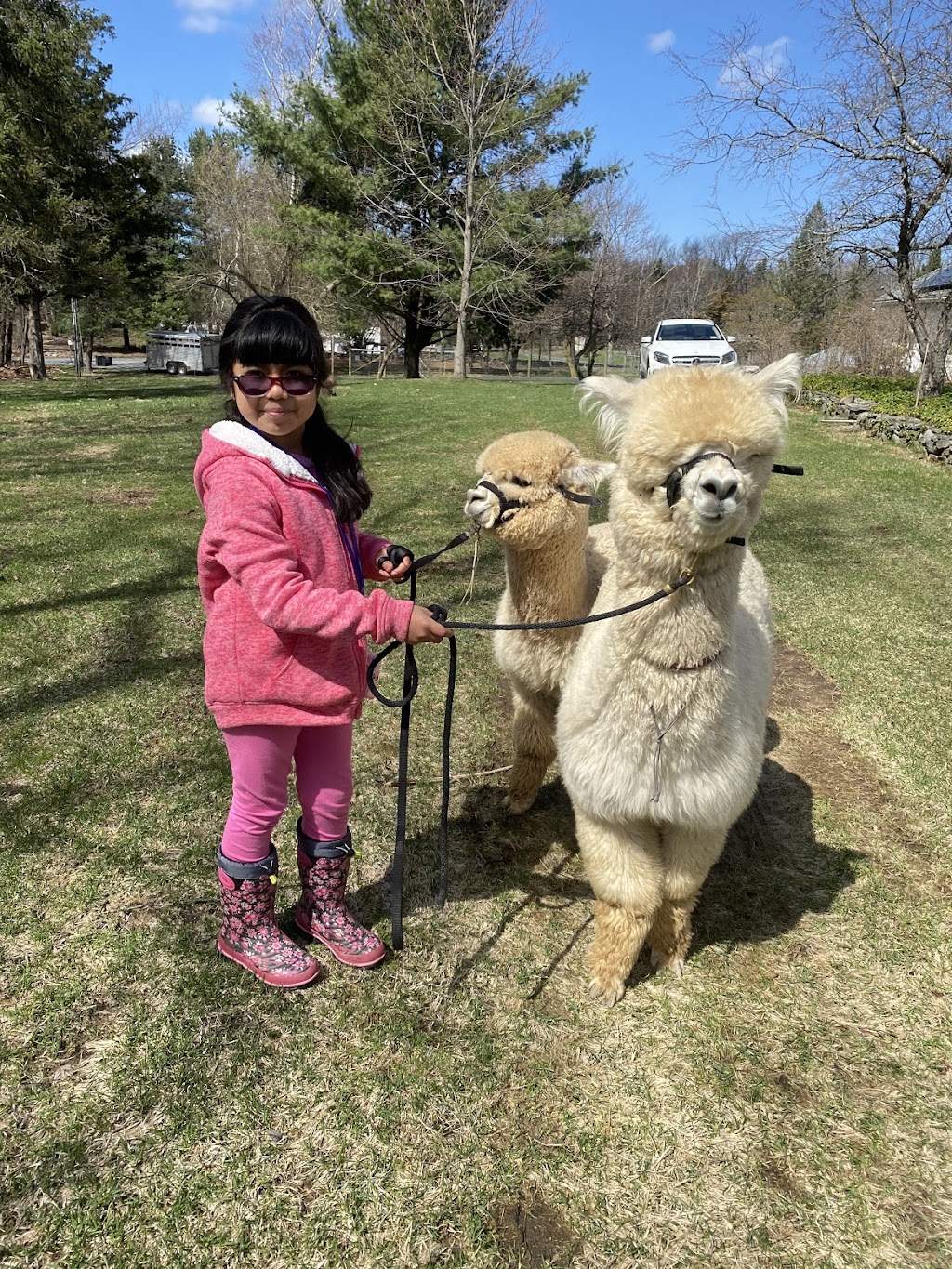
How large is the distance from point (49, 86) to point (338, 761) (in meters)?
21.7

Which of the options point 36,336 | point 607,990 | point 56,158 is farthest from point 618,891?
point 36,336

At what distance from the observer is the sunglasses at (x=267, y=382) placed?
1.96 meters

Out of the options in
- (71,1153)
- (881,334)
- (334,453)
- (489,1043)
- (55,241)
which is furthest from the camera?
(881,334)

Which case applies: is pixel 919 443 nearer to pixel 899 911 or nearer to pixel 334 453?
pixel 899 911

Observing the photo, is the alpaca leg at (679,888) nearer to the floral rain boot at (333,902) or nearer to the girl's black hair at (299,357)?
the floral rain boot at (333,902)

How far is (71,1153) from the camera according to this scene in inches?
74.8

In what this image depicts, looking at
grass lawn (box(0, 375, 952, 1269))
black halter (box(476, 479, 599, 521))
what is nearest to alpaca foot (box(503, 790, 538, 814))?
grass lawn (box(0, 375, 952, 1269))

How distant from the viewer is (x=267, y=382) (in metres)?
1.97

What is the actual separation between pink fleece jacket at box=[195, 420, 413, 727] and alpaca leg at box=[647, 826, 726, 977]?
1139mm

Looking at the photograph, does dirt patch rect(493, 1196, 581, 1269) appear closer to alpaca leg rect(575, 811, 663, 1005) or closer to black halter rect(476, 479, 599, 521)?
alpaca leg rect(575, 811, 663, 1005)

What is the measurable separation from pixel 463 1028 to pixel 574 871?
0.92 metres

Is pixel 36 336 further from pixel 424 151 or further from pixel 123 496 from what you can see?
pixel 123 496

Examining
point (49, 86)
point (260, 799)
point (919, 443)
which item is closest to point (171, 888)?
point (260, 799)

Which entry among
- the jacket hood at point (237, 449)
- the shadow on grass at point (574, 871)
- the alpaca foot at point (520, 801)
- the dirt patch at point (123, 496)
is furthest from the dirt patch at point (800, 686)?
the dirt patch at point (123, 496)
